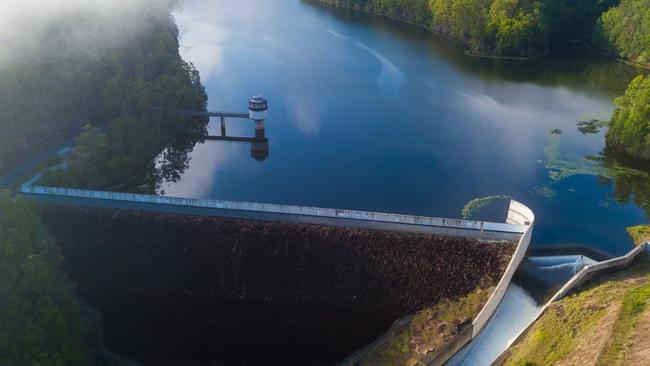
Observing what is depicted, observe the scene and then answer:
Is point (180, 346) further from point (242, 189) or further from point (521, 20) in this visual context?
point (521, 20)

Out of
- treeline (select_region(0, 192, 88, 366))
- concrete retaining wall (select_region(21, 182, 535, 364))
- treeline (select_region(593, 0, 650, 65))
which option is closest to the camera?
treeline (select_region(0, 192, 88, 366))

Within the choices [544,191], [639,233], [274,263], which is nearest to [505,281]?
[639,233]

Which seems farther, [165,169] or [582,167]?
[165,169]

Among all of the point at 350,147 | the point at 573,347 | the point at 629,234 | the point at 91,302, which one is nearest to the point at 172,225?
the point at 91,302

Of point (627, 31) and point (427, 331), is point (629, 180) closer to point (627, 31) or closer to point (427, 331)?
point (427, 331)

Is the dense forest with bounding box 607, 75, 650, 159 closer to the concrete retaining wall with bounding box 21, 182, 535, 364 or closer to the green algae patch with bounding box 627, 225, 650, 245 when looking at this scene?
the green algae patch with bounding box 627, 225, 650, 245

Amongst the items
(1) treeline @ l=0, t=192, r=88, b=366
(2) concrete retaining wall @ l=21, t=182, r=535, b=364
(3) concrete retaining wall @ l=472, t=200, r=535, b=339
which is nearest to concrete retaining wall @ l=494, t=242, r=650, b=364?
(3) concrete retaining wall @ l=472, t=200, r=535, b=339

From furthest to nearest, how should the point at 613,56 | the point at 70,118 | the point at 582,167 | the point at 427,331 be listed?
1. the point at 613,56
2. the point at 70,118
3. the point at 582,167
4. the point at 427,331
